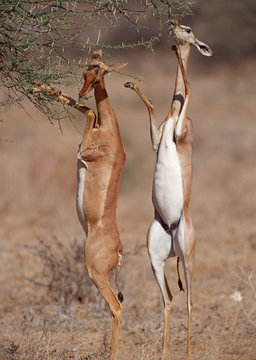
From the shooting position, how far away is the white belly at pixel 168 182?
15.3ft

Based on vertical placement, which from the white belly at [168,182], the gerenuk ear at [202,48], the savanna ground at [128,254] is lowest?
the savanna ground at [128,254]

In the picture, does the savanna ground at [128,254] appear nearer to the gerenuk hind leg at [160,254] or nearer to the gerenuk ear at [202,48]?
the gerenuk hind leg at [160,254]

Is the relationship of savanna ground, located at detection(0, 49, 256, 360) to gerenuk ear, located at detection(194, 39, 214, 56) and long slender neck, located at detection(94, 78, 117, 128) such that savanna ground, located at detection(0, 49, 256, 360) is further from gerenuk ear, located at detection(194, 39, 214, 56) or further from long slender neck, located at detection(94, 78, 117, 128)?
gerenuk ear, located at detection(194, 39, 214, 56)

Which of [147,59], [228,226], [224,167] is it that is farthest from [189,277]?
[147,59]

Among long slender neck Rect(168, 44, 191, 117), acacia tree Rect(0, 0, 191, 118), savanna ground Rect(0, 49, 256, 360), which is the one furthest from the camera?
savanna ground Rect(0, 49, 256, 360)

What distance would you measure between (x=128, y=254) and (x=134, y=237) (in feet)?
10.5

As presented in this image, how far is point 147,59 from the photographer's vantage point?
2973cm

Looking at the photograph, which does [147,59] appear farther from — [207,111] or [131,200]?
[131,200]

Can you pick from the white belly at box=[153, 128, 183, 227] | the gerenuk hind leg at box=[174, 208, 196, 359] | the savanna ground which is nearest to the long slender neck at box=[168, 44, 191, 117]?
the white belly at box=[153, 128, 183, 227]

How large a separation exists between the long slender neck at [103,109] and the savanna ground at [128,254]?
8.1 inches

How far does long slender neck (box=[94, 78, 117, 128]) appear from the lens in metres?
4.66

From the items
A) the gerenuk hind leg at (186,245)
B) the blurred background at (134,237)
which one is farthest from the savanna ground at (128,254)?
the gerenuk hind leg at (186,245)

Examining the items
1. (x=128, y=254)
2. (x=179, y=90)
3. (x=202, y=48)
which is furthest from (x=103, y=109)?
(x=128, y=254)

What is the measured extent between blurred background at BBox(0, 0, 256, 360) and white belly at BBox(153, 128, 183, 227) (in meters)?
0.73
